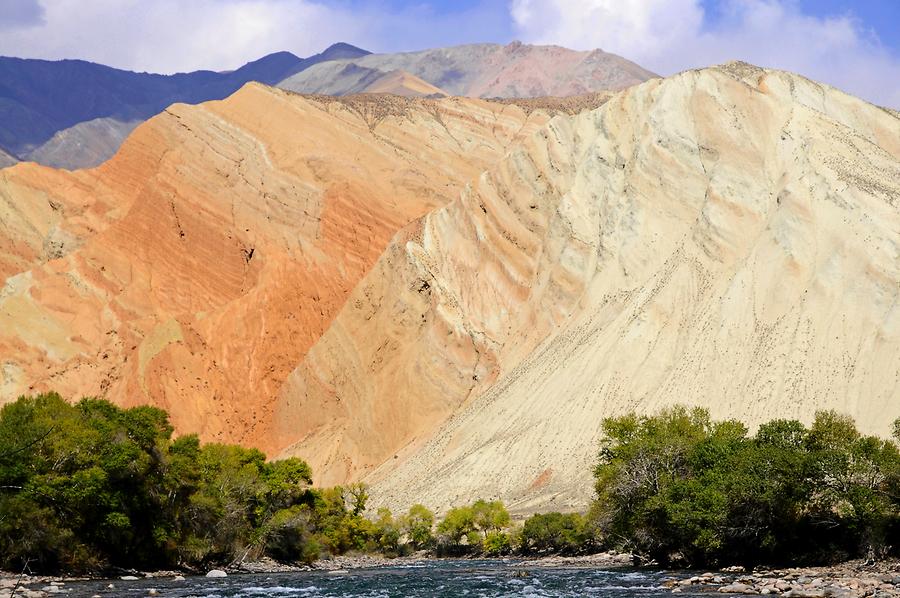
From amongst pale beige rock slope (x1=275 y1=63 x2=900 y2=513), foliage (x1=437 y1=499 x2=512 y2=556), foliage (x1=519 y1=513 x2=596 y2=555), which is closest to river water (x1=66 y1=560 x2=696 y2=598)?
foliage (x1=519 y1=513 x2=596 y2=555)

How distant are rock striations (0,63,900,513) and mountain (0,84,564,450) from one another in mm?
314

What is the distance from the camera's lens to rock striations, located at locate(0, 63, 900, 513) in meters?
85.8

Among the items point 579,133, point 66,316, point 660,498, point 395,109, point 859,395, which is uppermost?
point 395,109

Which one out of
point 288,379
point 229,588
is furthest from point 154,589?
point 288,379

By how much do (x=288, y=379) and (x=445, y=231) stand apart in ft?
69.2

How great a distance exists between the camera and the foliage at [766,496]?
149 feet

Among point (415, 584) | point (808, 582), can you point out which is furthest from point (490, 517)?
point (808, 582)

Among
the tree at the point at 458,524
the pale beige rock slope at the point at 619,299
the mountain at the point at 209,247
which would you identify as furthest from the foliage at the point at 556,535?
the mountain at the point at 209,247

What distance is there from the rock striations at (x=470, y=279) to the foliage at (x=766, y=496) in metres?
27.3

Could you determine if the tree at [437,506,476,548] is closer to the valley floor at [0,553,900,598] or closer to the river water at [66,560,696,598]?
the river water at [66,560,696,598]

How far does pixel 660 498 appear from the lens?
49.2 m

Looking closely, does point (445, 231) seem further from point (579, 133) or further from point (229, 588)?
point (229, 588)

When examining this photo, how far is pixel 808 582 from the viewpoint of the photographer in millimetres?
40781

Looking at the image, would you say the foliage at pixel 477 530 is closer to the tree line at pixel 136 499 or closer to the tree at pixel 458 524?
the tree at pixel 458 524
